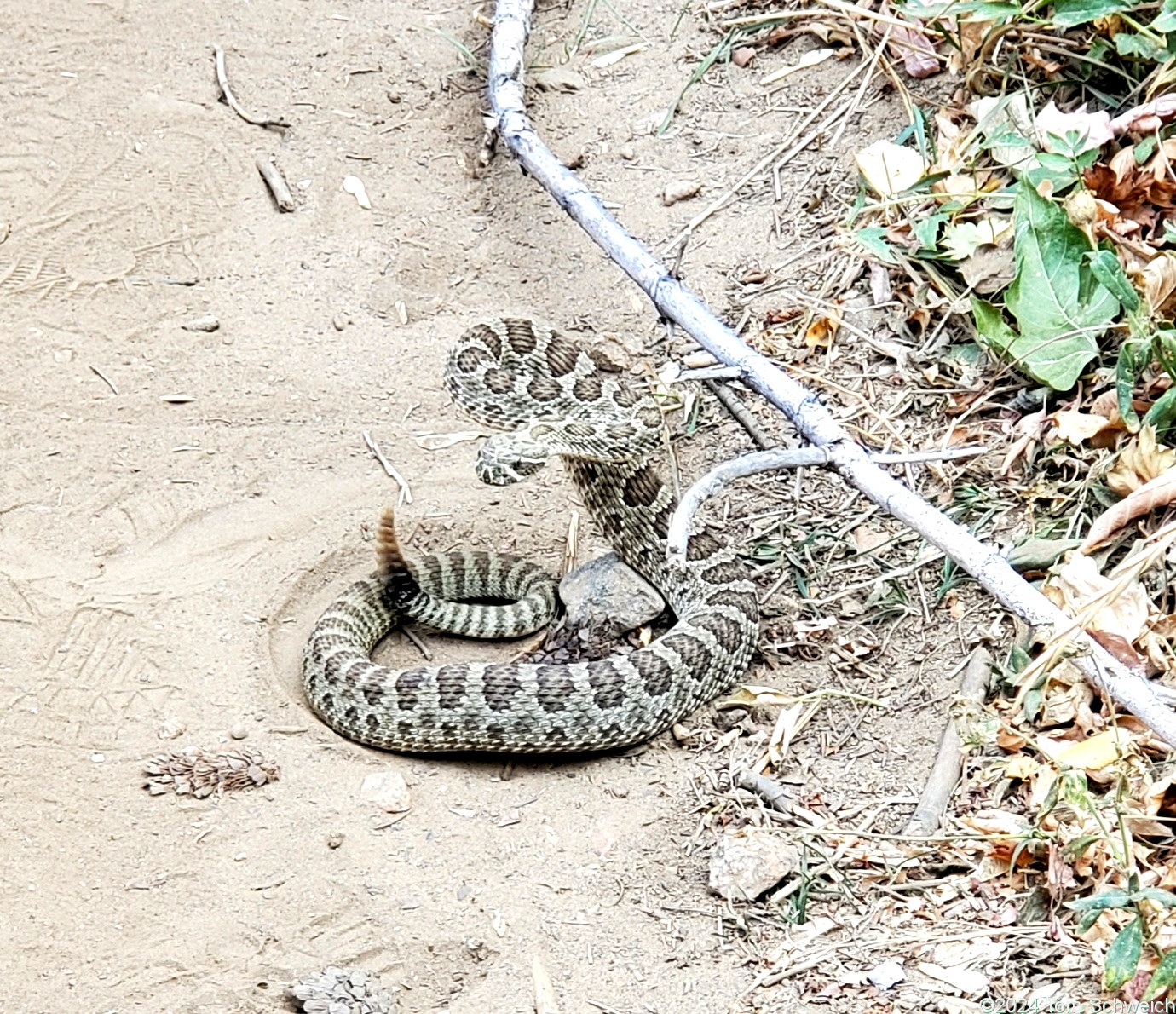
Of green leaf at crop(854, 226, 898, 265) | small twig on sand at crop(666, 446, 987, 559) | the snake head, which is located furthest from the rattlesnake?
green leaf at crop(854, 226, 898, 265)

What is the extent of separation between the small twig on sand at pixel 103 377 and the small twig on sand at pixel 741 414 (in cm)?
269

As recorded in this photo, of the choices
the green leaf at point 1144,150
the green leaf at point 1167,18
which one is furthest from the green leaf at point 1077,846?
the green leaf at point 1167,18

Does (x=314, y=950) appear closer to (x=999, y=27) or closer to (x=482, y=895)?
(x=482, y=895)

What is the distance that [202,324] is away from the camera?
6.90 m

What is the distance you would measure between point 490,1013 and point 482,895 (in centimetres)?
51

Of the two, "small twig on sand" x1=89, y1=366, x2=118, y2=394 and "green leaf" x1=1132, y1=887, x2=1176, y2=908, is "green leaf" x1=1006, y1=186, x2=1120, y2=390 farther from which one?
"small twig on sand" x1=89, y1=366, x2=118, y2=394

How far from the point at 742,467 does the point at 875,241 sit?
73.3 inches

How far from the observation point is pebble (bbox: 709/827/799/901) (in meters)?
4.29

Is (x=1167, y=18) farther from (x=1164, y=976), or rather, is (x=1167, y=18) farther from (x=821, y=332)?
(x=1164, y=976)

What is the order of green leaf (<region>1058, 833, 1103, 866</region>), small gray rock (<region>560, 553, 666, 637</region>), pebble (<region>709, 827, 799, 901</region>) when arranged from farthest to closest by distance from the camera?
small gray rock (<region>560, 553, 666, 637</region>)
pebble (<region>709, 827, 799, 901</region>)
green leaf (<region>1058, 833, 1103, 866</region>)

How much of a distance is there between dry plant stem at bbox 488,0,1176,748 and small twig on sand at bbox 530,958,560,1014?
170cm

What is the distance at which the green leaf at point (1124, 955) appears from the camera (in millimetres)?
3328

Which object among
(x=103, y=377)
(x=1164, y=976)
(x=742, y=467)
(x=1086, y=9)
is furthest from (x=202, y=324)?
(x=1164, y=976)

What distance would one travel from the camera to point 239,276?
23.7 ft
